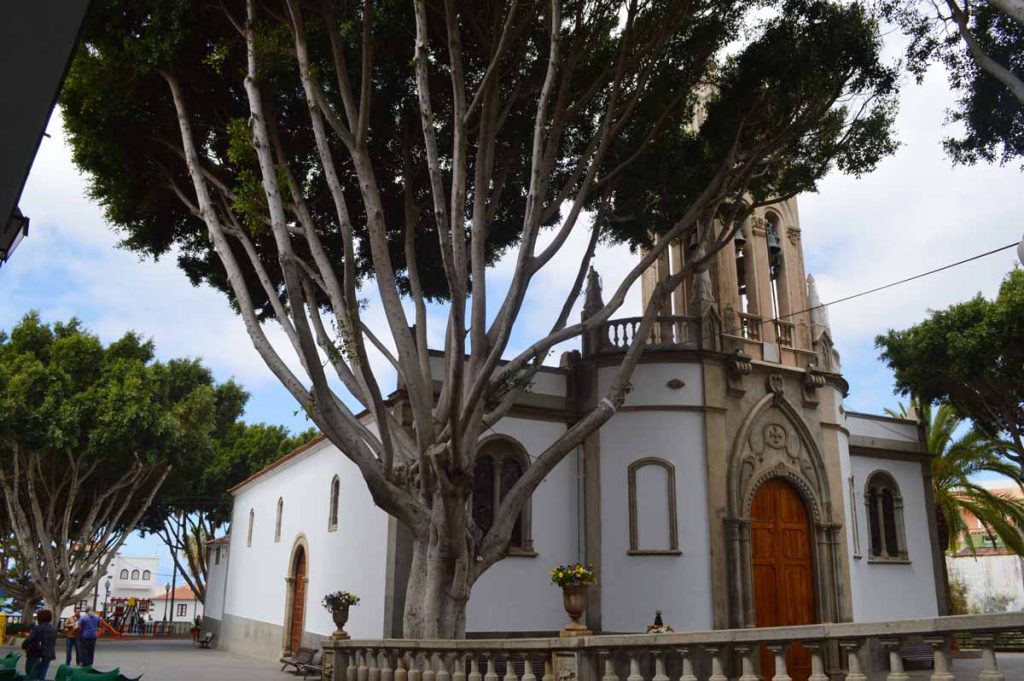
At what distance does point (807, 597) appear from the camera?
57.3 ft

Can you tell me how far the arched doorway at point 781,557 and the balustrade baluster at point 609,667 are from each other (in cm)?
951

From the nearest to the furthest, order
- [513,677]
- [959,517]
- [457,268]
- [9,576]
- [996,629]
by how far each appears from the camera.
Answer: [996,629], [513,677], [457,268], [959,517], [9,576]

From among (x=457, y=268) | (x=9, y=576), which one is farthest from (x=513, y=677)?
(x=9, y=576)

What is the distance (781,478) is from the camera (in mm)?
17828

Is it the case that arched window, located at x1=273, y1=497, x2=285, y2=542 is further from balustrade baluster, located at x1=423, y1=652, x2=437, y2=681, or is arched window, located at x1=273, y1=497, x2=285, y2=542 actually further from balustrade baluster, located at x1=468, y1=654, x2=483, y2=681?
balustrade baluster, located at x1=468, y1=654, x2=483, y2=681

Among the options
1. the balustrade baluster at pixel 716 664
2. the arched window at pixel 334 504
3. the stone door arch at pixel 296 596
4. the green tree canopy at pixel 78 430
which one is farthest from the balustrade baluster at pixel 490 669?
the green tree canopy at pixel 78 430

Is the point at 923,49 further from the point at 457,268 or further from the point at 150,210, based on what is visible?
the point at 150,210

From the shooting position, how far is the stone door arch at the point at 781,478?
16406 mm

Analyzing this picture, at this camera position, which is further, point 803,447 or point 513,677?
point 803,447

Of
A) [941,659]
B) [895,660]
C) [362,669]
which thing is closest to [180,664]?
[362,669]

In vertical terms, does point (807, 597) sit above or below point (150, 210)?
below

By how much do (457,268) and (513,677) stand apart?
4.74 meters

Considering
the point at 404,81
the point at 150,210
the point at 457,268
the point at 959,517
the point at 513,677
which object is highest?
the point at 404,81

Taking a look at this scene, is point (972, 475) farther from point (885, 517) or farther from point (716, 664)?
point (716, 664)
